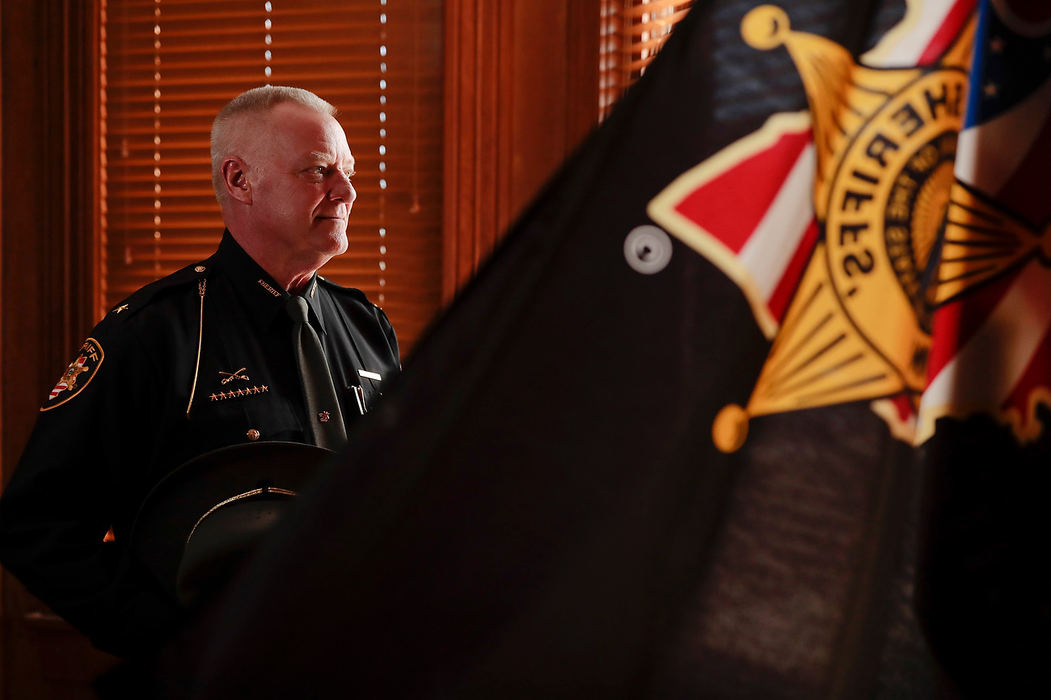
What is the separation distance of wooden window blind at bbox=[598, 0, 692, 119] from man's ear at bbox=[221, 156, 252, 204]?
2.04 feet

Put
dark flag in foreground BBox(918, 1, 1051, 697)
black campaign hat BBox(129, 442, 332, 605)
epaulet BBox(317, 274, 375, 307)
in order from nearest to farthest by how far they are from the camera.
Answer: dark flag in foreground BBox(918, 1, 1051, 697) < black campaign hat BBox(129, 442, 332, 605) < epaulet BBox(317, 274, 375, 307)

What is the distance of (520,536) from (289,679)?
5.4 inches

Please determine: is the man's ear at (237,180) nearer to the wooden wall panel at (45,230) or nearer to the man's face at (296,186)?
the man's face at (296,186)

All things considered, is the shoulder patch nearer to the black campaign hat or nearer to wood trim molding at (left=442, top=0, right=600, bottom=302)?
the black campaign hat

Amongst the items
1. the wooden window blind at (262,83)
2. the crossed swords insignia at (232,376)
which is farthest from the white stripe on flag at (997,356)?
the wooden window blind at (262,83)

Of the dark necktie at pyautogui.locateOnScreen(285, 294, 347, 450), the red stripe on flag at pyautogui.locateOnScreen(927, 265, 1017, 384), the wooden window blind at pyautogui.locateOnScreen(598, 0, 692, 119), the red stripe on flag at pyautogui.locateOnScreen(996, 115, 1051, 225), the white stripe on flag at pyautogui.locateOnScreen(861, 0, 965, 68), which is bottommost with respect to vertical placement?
the dark necktie at pyautogui.locateOnScreen(285, 294, 347, 450)

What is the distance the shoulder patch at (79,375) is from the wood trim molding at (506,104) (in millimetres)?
678

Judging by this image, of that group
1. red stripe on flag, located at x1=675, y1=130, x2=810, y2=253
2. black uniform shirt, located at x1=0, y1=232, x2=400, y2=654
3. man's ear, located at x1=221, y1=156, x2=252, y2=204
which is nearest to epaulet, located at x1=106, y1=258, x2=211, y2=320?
black uniform shirt, located at x1=0, y1=232, x2=400, y2=654

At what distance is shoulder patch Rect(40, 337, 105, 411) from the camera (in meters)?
1.16

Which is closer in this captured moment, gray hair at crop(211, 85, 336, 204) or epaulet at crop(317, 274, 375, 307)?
gray hair at crop(211, 85, 336, 204)

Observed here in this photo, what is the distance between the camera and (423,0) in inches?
68.7

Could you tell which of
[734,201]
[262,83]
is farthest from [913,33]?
[262,83]

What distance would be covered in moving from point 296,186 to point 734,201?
0.95 metres

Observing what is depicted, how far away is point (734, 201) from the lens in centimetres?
50
